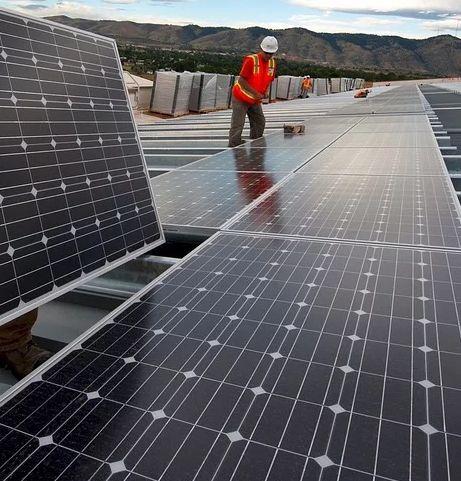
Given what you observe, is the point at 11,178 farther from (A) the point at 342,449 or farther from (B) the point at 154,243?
(A) the point at 342,449

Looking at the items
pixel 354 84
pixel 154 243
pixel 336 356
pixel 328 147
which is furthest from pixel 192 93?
pixel 354 84

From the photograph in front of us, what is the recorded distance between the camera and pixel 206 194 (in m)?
6.74

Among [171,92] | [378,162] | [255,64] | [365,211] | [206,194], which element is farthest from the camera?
[171,92]

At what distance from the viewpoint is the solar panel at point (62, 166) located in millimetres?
3203

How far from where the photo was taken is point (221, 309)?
338 cm

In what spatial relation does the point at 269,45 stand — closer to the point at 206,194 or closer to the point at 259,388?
the point at 206,194

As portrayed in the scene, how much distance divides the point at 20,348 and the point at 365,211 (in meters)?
3.70

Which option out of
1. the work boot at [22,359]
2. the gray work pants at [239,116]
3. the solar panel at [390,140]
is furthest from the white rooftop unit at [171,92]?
the work boot at [22,359]

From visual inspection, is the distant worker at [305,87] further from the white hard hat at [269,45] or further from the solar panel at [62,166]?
the solar panel at [62,166]

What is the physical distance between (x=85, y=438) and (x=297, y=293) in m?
1.83

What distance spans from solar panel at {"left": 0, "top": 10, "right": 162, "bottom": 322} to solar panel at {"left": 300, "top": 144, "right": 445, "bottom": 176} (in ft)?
13.6

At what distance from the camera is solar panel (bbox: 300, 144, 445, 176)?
768 cm

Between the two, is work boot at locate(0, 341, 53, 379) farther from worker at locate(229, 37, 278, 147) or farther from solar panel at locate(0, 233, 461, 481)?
worker at locate(229, 37, 278, 147)

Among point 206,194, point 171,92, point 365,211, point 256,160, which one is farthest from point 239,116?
point 171,92
